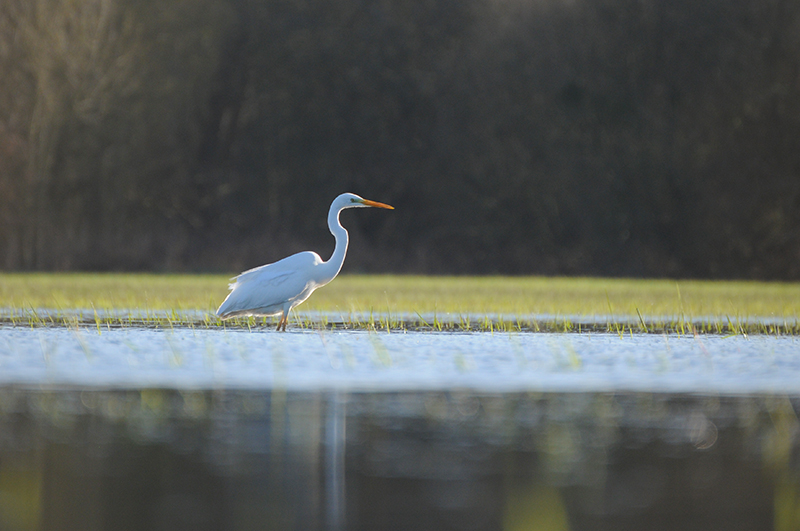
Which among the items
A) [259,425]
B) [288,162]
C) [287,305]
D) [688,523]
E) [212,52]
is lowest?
[688,523]

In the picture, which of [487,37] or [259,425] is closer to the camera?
[259,425]

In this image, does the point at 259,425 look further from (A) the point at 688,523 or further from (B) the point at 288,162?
(B) the point at 288,162

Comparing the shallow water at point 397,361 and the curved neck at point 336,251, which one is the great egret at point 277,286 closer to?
the curved neck at point 336,251

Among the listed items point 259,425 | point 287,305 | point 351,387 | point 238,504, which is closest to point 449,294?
point 287,305

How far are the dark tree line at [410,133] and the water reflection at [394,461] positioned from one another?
19031 mm

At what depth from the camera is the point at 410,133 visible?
26.5 meters

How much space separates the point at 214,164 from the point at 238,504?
2302 cm

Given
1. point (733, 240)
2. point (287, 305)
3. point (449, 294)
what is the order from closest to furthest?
1. point (287, 305)
2. point (449, 294)
3. point (733, 240)

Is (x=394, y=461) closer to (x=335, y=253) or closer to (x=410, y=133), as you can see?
(x=335, y=253)

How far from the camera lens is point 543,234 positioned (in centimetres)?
2566

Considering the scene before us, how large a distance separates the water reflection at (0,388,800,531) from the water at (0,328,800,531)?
0.5 inches

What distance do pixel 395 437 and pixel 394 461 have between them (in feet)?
1.55

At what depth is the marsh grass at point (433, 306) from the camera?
10039 mm

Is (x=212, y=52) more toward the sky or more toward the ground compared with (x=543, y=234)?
more toward the sky
